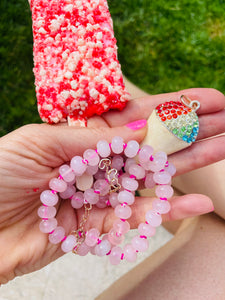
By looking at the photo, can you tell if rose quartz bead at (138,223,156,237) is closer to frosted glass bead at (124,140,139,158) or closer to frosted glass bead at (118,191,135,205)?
frosted glass bead at (118,191,135,205)

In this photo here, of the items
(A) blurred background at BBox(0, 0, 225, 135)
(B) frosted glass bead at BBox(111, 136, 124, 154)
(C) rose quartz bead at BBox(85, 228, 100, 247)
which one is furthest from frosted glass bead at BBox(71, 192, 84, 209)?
(A) blurred background at BBox(0, 0, 225, 135)

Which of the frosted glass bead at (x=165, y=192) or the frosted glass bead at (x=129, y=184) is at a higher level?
the frosted glass bead at (x=129, y=184)

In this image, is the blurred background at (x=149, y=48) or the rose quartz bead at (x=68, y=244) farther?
the blurred background at (x=149, y=48)

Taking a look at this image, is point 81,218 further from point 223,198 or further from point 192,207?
point 223,198

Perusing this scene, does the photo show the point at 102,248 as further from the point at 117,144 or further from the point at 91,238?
the point at 117,144

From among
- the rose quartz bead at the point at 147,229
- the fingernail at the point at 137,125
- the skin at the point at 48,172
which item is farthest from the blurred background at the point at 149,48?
the rose quartz bead at the point at 147,229

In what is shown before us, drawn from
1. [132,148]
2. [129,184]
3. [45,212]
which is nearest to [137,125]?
[132,148]

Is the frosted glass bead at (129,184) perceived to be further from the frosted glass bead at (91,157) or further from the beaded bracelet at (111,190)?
the frosted glass bead at (91,157)
